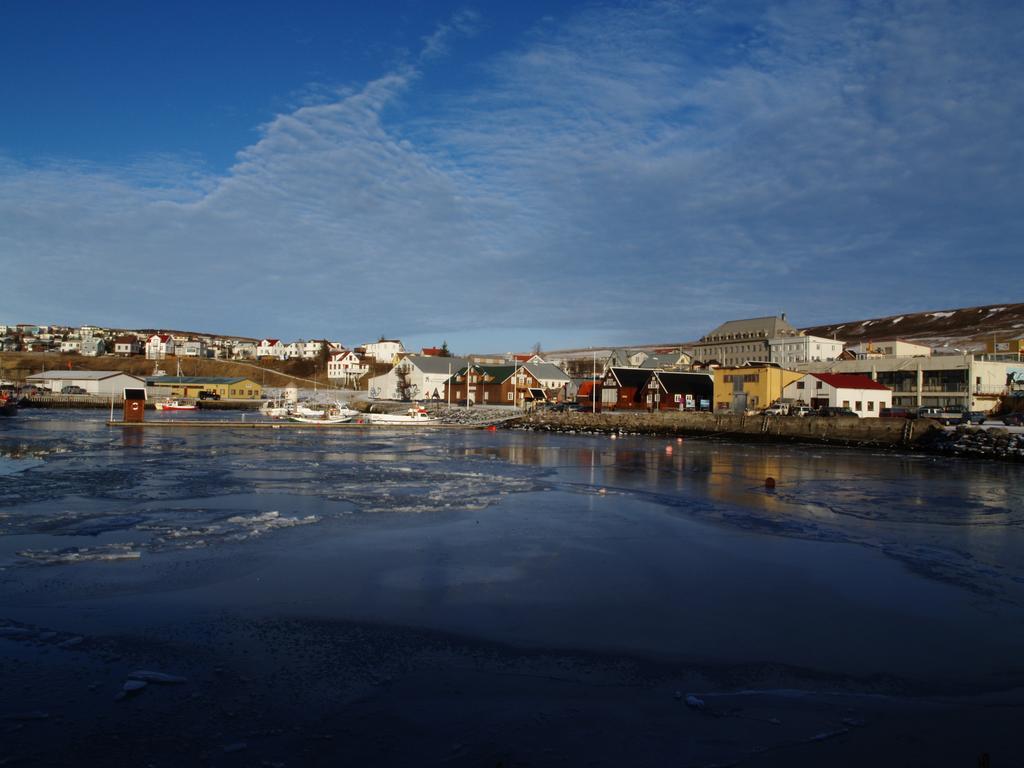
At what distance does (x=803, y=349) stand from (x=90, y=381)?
95631mm

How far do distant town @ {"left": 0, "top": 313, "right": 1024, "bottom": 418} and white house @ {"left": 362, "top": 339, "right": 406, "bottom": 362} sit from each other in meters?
16.7

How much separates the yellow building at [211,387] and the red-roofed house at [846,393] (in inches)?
2833

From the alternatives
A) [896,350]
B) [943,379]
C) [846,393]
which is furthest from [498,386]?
[943,379]

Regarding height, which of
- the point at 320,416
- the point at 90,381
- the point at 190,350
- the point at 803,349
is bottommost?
the point at 320,416

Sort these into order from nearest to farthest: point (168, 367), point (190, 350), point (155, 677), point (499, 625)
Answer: point (155, 677)
point (499, 625)
point (168, 367)
point (190, 350)

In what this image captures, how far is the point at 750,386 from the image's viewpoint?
209 feet

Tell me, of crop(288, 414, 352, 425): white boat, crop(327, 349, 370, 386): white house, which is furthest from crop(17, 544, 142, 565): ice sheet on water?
crop(327, 349, 370, 386): white house

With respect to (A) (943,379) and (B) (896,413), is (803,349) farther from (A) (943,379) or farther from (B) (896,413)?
(B) (896,413)

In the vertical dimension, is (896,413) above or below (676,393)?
below

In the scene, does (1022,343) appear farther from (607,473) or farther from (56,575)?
(56,575)

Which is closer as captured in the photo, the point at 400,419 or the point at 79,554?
the point at 79,554

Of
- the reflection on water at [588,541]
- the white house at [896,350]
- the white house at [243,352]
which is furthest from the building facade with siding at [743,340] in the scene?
the white house at [243,352]

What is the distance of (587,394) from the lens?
247 ft

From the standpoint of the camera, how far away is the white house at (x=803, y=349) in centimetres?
10300
